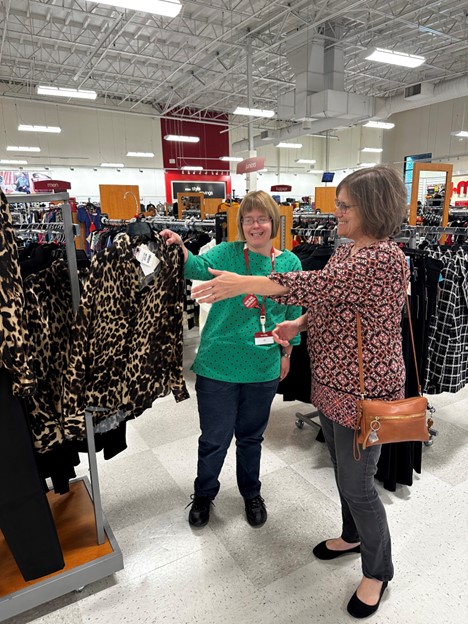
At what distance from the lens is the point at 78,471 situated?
8.71 ft

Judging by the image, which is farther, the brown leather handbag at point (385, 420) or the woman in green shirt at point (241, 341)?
the woman in green shirt at point (241, 341)

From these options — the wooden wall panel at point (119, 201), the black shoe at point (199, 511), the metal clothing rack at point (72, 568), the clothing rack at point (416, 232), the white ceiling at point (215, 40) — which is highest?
the white ceiling at point (215, 40)

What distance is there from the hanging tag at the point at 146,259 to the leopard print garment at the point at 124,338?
0.10ft

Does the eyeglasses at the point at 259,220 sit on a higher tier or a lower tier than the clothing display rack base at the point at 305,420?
higher

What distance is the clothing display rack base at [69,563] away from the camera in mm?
1630

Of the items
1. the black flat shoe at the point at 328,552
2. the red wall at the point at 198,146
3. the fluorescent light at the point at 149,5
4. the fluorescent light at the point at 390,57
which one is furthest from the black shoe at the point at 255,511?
the red wall at the point at 198,146

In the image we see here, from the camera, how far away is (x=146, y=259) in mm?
1570

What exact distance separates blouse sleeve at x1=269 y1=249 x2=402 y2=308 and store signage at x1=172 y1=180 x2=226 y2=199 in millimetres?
18297

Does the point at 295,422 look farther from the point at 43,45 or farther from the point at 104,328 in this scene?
the point at 43,45

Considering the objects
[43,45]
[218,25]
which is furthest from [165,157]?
[218,25]

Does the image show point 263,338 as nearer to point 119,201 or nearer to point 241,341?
point 241,341

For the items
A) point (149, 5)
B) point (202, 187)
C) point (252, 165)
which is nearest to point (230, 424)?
point (252, 165)

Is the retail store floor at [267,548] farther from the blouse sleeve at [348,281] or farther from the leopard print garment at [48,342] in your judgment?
the blouse sleeve at [348,281]

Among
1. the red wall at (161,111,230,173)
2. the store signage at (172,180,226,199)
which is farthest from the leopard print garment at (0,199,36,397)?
the red wall at (161,111,230,173)
